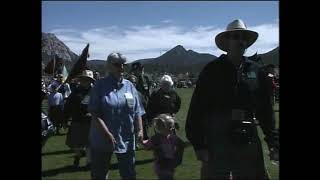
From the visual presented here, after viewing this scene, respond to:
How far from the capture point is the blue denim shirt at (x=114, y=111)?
5281 mm

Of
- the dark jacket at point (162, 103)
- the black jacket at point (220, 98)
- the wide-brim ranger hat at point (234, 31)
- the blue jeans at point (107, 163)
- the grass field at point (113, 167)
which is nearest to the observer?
the black jacket at point (220, 98)

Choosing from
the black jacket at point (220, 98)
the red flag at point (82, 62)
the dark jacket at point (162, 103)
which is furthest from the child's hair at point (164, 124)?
the red flag at point (82, 62)

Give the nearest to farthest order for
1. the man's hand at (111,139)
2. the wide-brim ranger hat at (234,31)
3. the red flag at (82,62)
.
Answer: the wide-brim ranger hat at (234,31), the man's hand at (111,139), the red flag at (82,62)

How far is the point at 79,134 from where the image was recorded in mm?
8219

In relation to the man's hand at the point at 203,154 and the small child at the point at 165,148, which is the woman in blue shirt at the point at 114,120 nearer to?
the small child at the point at 165,148

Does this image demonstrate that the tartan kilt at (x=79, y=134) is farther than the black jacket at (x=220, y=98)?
Yes

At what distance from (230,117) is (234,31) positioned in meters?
0.81

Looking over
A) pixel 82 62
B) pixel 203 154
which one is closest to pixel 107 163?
pixel 203 154

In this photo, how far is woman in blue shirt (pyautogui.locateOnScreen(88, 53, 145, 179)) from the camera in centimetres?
528

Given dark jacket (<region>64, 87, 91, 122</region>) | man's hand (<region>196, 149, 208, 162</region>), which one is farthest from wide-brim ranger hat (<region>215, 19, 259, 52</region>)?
dark jacket (<region>64, 87, 91, 122</region>)

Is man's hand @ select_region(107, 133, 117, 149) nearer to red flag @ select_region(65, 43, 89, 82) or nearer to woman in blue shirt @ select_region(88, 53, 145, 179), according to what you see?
woman in blue shirt @ select_region(88, 53, 145, 179)

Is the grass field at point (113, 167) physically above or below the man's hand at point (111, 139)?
below
